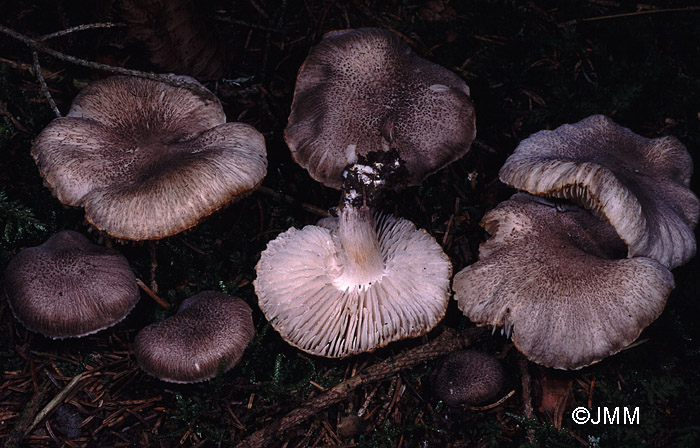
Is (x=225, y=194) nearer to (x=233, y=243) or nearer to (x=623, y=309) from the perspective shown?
(x=233, y=243)

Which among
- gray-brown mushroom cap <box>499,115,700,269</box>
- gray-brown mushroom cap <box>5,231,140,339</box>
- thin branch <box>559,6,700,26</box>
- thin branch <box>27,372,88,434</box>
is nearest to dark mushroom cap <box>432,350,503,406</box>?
gray-brown mushroom cap <box>499,115,700,269</box>

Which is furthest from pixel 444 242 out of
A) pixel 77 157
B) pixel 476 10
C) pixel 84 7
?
pixel 84 7

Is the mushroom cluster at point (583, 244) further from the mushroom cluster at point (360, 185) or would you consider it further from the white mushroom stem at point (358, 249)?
the white mushroom stem at point (358, 249)

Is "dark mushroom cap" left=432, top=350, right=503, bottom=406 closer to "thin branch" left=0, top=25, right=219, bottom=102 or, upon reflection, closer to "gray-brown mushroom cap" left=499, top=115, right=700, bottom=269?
"gray-brown mushroom cap" left=499, top=115, right=700, bottom=269

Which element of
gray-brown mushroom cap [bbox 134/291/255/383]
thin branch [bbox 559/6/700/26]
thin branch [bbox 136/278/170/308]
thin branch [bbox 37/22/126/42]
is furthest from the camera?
thin branch [bbox 559/6/700/26]

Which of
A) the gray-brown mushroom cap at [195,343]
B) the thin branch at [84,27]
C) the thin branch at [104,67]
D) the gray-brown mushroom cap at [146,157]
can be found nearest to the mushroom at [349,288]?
the gray-brown mushroom cap at [195,343]

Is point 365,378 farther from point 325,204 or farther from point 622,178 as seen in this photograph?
point 622,178

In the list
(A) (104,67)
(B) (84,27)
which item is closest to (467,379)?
(A) (104,67)
